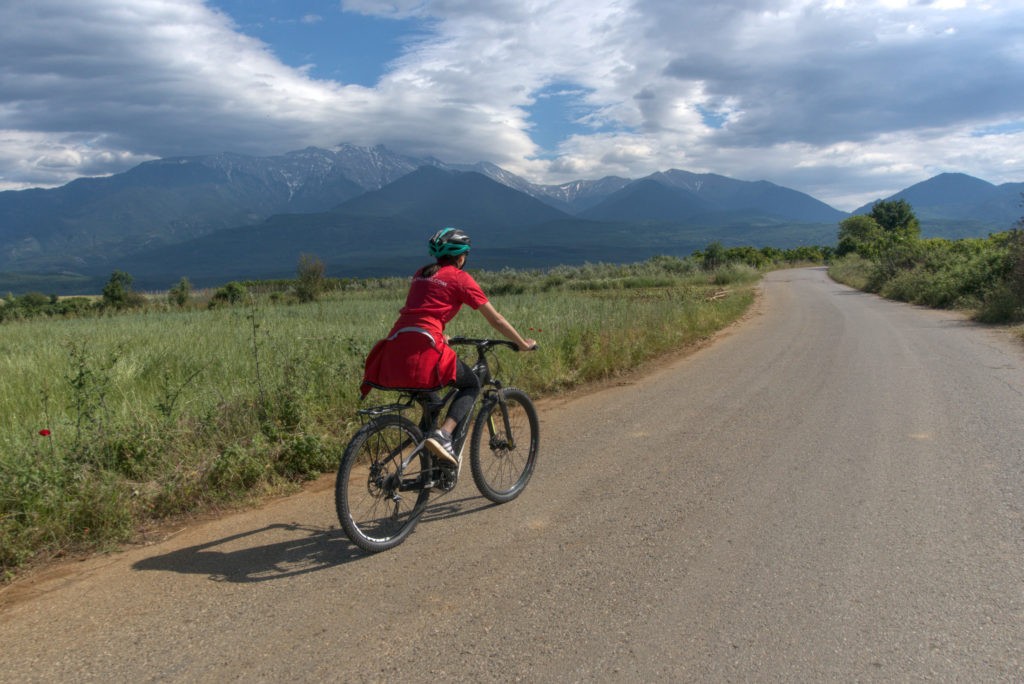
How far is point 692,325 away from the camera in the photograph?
15.6 meters

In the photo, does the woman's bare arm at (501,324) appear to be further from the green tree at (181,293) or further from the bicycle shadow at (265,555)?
the green tree at (181,293)

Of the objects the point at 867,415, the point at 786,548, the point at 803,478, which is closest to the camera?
the point at 786,548

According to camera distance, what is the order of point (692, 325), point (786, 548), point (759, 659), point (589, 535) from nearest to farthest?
point (759, 659), point (786, 548), point (589, 535), point (692, 325)

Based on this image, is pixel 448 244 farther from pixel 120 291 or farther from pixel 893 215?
pixel 893 215

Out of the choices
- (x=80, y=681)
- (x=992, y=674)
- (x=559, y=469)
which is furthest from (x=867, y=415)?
(x=80, y=681)

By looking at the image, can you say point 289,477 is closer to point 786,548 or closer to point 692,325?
point 786,548

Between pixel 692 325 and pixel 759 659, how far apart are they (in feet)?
43.7

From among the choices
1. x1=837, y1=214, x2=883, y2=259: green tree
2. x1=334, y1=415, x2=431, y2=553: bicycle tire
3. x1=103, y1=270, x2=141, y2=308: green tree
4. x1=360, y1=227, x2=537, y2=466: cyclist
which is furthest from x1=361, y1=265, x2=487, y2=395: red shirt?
x1=837, y1=214, x2=883, y2=259: green tree

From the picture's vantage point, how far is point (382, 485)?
401 cm

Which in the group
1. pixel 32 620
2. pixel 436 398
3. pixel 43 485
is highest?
pixel 436 398

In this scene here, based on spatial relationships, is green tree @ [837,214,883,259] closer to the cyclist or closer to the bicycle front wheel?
the bicycle front wheel

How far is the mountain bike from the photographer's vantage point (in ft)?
12.9

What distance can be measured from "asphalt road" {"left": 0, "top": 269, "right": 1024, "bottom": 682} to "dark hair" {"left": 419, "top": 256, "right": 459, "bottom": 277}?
1.65 metres

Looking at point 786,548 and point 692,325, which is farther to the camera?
point 692,325
